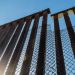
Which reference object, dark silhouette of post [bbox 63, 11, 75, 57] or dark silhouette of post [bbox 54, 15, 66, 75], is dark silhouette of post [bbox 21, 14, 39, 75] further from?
dark silhouette of post [bbox 63, 11, 75, 57]

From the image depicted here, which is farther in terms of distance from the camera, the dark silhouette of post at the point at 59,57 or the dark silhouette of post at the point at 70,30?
the dark silhouette of post at the point at 70,30

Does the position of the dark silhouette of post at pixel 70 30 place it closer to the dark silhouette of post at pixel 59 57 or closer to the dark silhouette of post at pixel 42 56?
the dark silhouette of post at pixel 59 57

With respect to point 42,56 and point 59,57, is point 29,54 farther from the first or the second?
point 59,57

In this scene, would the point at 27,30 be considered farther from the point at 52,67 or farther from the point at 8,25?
the point at 52,67

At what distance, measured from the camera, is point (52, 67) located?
329 cm

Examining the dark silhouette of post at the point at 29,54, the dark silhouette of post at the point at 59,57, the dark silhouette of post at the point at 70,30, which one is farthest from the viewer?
the dark silhouette of post at the point at 70,30

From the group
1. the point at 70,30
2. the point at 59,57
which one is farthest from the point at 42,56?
the point at 70,30

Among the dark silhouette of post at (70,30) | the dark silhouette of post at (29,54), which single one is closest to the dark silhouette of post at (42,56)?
the dark silhouette of post at (29,54)

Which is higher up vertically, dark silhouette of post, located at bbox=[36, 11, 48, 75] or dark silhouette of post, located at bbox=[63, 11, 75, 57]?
dark silhouette of post, located at bbox=[63, 11, 75, 57]

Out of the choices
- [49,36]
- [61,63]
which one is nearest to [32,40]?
[49,36]

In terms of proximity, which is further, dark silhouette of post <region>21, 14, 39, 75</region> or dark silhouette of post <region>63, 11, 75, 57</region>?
dark silhouette of post <region>63, 11, 75, 57</region>

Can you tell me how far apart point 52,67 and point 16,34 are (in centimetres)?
187

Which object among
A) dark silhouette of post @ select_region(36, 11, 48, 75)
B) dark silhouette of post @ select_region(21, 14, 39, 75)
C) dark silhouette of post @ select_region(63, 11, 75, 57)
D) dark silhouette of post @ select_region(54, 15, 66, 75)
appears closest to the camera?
dark silhouette of post @ select_region(54, 15, 66, 75)

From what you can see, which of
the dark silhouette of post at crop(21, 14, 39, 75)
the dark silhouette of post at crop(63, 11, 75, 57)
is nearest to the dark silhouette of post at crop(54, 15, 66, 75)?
the dark silhouette of post at crop(63, 11, 75, 57)
